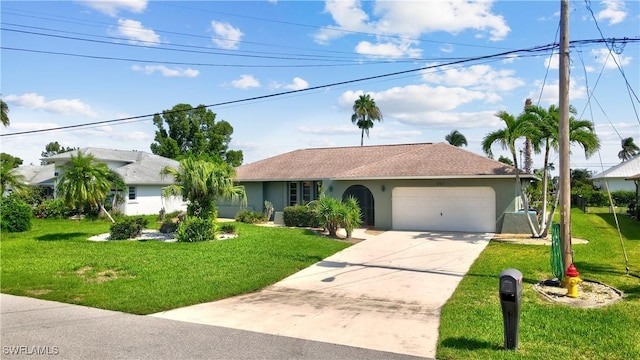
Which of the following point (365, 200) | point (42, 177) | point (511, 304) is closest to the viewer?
point (511, 304)

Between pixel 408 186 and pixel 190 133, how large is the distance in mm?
36808

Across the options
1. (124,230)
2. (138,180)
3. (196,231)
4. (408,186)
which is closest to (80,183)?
(124,230)

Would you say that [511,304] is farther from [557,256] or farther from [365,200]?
[365,200]

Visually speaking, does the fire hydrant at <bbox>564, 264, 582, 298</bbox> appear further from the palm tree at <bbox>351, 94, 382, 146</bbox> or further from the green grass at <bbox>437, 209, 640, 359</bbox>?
the palm tree at <bbox>351, 94, 382, 146</bbox>

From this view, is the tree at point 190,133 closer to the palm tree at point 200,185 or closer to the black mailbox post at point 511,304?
the palm tree at point 200,185

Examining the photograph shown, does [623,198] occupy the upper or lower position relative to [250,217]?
upper

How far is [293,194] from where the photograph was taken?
76.8 ft

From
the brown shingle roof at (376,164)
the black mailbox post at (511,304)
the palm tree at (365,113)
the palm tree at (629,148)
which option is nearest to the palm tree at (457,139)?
the palm tree at (365,113)

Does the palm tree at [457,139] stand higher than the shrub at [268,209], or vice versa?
the palm tree at [457,139]

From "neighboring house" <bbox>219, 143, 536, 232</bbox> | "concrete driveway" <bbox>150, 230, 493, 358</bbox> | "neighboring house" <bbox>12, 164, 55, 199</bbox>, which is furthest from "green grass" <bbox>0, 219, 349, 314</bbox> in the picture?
"neighboring house" <bbox>12, 164, 55, 199</bbox>

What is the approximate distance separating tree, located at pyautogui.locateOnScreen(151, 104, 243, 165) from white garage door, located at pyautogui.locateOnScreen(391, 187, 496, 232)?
3397cm

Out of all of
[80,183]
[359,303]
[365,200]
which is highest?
[80,183]

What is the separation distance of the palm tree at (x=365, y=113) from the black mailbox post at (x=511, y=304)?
3719 cm

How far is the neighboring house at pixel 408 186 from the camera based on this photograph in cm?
1788
